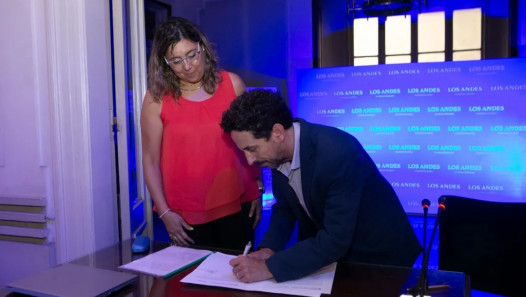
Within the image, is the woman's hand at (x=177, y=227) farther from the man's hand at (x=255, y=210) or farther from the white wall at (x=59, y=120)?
the white wall at (x=59, y=120)

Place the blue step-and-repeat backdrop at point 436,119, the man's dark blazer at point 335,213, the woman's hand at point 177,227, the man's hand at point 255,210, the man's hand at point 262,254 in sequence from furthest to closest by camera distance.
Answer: the blue step-and-repeat backdrop at point 436,119
the man's hand at point 255,210
the woman's hand at point 177,227
the man's hand at point 262,254
the man's dark blazer at point 335,213

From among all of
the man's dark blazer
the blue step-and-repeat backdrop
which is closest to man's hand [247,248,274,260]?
the man's dark blazer

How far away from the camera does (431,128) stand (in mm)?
4109

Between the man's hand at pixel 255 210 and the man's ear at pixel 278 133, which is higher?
the man's ear at pixel 278 133

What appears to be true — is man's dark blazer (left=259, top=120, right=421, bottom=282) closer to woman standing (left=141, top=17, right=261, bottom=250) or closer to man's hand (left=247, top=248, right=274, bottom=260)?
man's hand (left=247, top=248, right=274, bottom=260)

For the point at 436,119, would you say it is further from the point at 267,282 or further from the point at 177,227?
the point at 267,282

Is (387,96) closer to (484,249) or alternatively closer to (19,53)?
(484,249)

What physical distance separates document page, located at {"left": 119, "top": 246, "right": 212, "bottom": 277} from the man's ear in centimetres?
46

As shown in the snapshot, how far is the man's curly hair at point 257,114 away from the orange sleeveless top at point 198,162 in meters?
0.42

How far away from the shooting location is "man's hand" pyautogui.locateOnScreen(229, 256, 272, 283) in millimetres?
1167

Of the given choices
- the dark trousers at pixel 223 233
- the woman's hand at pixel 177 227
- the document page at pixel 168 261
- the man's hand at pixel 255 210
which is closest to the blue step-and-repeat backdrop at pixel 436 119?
the man's hand at pixel 255 210

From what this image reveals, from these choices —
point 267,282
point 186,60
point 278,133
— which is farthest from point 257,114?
point 186,60

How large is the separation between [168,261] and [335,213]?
0.55 meters

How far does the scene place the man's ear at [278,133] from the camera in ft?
4.17
